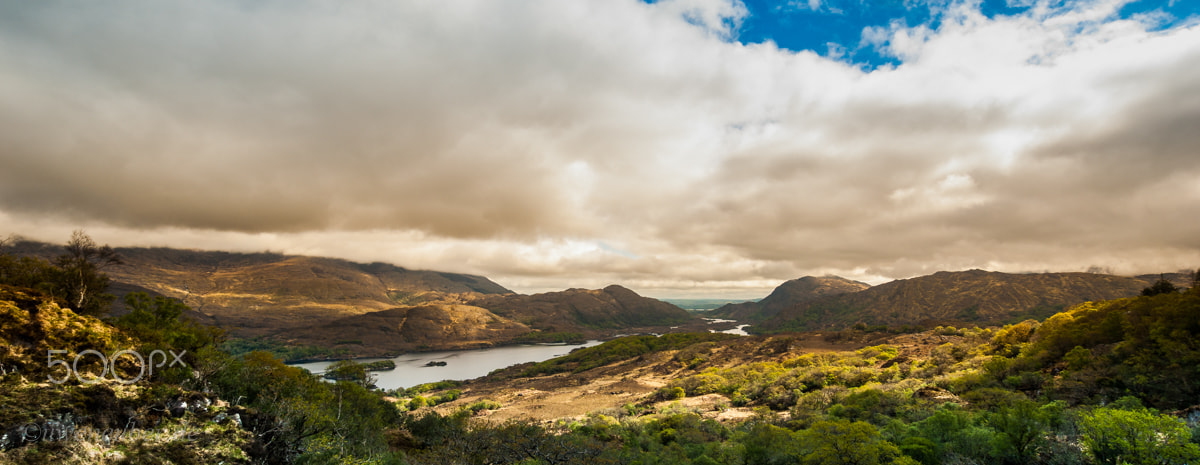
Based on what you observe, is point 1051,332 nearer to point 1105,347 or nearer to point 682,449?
point 1105,347

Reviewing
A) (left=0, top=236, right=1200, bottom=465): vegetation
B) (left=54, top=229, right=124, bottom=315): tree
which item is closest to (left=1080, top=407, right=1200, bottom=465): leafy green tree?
(left=0, top=236, right=1200, bottom=465): vegetation

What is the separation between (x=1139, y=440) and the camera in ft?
51.7

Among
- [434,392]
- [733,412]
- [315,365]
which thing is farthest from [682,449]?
[315,365]

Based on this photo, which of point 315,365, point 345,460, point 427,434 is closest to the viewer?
point 345,460

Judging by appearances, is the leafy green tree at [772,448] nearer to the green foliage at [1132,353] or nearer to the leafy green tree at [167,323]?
the green foliage at [1132,353]

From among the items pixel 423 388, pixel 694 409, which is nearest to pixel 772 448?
pixel 694 409

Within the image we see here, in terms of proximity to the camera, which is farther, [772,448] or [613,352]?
[613,352]

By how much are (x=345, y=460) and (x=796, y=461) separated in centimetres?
2654

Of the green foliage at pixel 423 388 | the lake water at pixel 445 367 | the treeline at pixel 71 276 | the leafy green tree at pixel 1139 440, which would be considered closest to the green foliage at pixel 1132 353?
the leafy green tree at pixel 1139 440

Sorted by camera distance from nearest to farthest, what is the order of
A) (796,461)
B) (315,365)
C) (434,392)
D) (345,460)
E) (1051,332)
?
(345,460)
(796,461)
(1051,332)
(434,392)
(315,365)

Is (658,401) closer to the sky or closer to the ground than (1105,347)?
closer to the ground


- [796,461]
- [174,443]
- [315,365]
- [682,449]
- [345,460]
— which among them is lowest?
[315,365]

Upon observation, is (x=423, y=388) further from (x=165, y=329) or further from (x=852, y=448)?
(x=852, y=448)

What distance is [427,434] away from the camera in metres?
41.8
